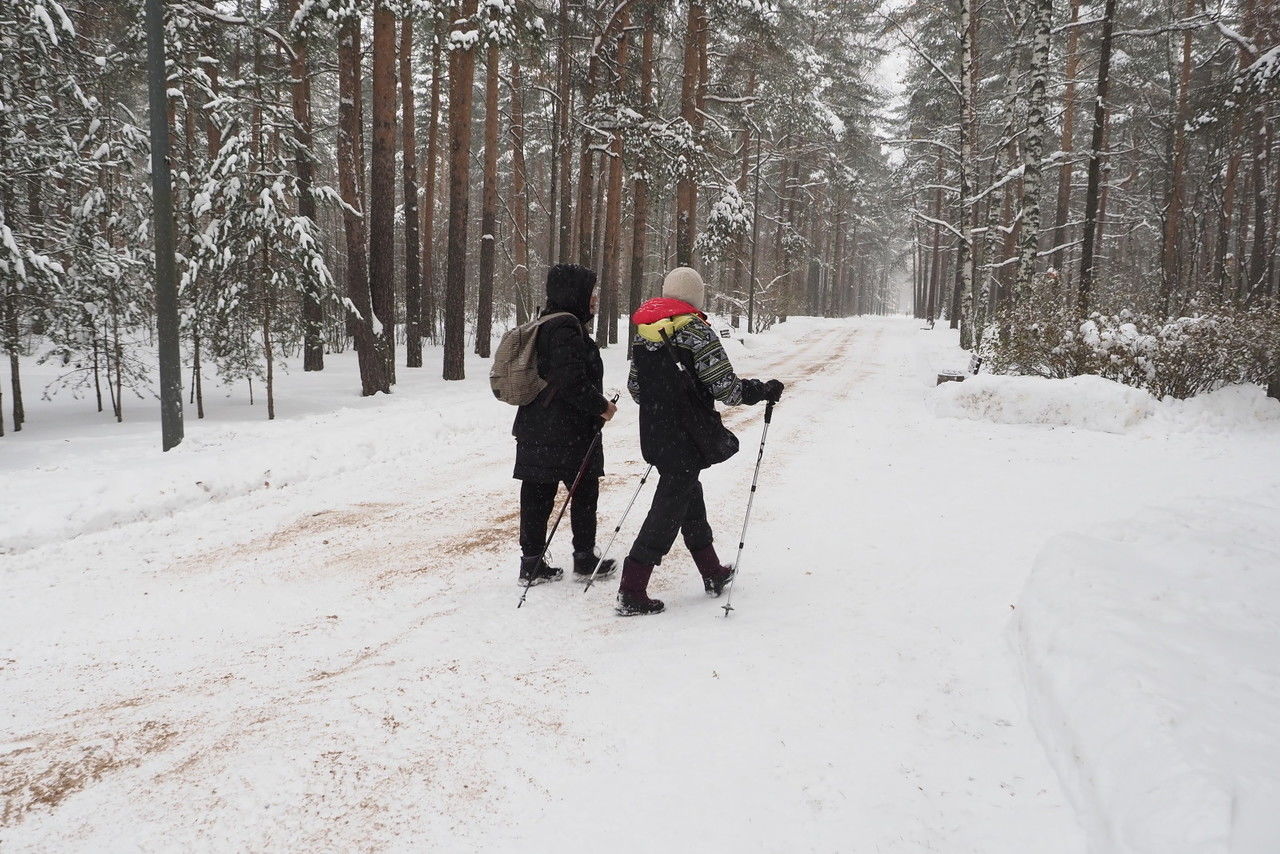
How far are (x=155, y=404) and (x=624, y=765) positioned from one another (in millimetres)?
13430

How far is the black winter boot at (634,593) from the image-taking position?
404 centimetres

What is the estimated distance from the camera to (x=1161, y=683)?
8.98ft

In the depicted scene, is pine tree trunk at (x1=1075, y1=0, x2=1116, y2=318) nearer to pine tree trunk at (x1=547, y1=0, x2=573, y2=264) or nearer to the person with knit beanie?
the person with knit beanie

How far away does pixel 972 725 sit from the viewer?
299 cm

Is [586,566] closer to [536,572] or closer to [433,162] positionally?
[536,572]

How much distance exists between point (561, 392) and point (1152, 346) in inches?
389

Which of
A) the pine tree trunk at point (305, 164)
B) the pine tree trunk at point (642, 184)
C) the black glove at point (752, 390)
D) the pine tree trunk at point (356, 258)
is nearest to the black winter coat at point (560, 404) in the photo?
the black glove at point (752, 390)

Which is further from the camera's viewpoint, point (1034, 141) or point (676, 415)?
point (1034, 141)

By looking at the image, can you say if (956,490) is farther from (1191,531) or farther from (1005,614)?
(1005,614)

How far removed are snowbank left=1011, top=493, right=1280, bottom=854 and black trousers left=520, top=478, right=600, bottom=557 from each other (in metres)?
2.66

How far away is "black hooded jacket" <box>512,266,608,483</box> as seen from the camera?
4152 mm

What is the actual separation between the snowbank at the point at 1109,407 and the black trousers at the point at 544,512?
25.9 ft

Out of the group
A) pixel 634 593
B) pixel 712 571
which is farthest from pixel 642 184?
pixel 634 593

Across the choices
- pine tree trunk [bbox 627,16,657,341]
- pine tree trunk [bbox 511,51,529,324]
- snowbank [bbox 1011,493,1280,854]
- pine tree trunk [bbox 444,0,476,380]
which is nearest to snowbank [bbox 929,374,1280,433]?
snowbank [bbox 1011,493,1280,854]
